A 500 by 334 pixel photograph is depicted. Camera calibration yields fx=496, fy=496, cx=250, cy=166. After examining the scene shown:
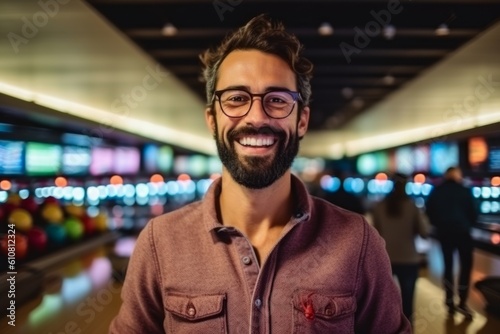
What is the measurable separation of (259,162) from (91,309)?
5.49m

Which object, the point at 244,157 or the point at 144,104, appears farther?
the point at 144,104

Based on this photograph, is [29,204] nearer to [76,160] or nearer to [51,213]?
[51,213]

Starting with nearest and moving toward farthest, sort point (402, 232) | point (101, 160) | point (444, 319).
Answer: point (402, 232), point (444, 319), point (101, 160)

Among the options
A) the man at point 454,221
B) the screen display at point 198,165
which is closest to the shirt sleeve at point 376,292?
the man at point 454,221

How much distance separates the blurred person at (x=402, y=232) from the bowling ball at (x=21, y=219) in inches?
200

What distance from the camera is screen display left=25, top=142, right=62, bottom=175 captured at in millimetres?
7360

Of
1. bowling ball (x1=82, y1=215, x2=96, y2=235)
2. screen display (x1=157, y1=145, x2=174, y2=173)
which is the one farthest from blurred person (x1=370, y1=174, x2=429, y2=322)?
screen display (x1=157, y1=145, x2=174, y2=173)

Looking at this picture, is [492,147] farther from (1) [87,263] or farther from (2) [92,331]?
(1) [87,263]

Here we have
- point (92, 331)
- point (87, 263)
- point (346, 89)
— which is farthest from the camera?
point (346, 89)

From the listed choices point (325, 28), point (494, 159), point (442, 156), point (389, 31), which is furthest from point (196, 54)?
point (442, 156)

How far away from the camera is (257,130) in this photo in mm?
1323

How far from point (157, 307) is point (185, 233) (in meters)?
0.22

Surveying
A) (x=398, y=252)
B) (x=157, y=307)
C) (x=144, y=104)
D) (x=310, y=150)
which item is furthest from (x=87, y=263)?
(x=310, y=150)

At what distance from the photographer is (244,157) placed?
1337mm
